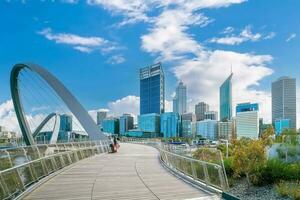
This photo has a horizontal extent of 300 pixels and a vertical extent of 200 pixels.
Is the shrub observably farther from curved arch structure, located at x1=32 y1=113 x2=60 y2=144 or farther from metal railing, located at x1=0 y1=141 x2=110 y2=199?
curved arch structure, located at x1=32 y1=113 x2=60 y2=144

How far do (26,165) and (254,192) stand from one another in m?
7.58

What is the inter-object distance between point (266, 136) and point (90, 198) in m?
8.35

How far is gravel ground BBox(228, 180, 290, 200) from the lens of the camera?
1181 centimetres

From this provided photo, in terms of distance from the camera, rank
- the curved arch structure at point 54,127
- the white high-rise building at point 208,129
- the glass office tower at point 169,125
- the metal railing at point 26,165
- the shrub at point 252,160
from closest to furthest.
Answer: the metal railing at point 26,165, the shrub at point 252,160, the curved arch structure at point 54,127, the white high-rise building at point 208,129, the glass office tower at point 169,125

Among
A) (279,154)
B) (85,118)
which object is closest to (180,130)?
(85,118)

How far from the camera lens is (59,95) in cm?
4534

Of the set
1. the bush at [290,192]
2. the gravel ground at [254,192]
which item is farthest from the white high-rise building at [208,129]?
the bush at [290,192]

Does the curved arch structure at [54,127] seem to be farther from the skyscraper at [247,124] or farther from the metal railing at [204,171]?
the metal railing at [204,171]

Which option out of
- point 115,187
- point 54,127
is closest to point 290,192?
point 115,187

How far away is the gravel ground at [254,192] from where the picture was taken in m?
11.8

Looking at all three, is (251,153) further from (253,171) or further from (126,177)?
(126,177)

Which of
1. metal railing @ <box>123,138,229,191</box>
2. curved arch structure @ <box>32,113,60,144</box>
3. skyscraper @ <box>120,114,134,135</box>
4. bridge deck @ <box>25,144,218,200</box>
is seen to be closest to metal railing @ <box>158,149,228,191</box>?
metal railing @ <box>123,138,229,191</box>

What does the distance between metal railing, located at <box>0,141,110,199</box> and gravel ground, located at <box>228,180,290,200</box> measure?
664 cm

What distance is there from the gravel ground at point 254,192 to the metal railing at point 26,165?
664 centimetres
